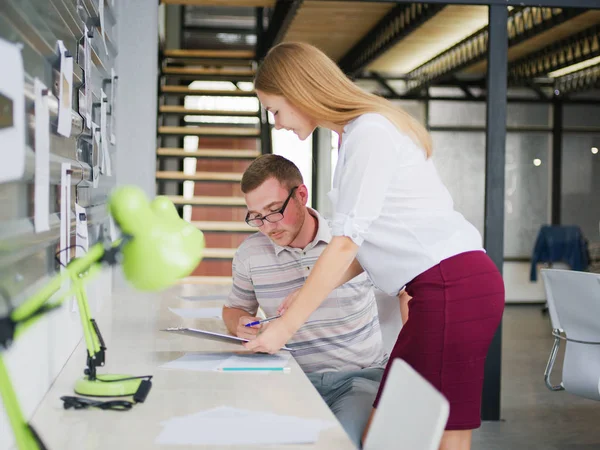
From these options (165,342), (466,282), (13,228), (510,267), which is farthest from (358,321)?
(510,267)

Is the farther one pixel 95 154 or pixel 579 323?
pixel 579 323

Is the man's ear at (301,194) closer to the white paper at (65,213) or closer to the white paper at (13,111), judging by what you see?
the white paper at (65,213)

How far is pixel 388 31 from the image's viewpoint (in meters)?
7.19

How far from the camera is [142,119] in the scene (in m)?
4.33

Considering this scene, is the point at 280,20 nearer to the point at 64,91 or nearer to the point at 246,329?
the point at 246,329

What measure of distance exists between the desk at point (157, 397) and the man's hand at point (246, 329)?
68 millimetres

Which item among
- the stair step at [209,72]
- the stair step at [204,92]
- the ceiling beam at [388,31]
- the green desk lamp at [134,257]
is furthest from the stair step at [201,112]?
the green desk lamp at [134,257]

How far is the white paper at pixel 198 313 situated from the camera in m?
2.96

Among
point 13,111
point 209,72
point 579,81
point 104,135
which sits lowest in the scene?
point 13,111

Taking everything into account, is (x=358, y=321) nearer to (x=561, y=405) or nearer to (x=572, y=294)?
(x=572, y=294)

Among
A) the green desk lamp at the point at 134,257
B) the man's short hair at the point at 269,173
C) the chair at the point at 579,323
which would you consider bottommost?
the chair at the point at 579,323

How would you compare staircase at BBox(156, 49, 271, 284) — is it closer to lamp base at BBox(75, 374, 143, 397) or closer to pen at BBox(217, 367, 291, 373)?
pen at BBox(217, 367, 291, 373)

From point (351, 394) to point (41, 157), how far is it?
44.2 inches

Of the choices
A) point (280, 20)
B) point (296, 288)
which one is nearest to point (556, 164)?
point (280, 20)
